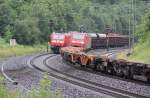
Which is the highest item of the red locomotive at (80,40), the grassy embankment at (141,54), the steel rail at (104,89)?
→ the red locomotive at (80,40)

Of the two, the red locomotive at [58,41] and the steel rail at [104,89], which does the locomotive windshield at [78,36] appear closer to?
the red locomotive at [58,41]

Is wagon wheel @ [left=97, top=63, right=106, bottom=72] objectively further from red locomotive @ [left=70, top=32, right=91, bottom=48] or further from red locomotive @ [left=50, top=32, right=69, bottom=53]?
red locomotive @ [left=50, top=32, right=69, bottom=53]

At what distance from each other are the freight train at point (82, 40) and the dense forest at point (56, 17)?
3.53m

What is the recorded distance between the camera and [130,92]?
1889 cm

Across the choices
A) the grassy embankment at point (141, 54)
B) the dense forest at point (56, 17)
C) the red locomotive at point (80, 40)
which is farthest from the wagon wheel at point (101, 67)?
the dense forest at point (56, 17)

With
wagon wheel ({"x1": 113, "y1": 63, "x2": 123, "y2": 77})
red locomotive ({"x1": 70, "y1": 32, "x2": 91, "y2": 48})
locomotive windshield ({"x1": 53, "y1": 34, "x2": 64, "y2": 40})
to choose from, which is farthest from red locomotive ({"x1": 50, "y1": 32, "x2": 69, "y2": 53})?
wagon wheel ({"x1": 113, "y1": 63, "x2": 123, "y2": 77})

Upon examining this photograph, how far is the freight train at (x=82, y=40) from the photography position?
43.4m

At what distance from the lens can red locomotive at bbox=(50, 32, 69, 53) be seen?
1906 inches

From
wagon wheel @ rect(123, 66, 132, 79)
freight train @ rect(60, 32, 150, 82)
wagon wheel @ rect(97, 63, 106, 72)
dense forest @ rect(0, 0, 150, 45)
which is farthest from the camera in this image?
dense forest @ rect(0, 0, 150, 45)

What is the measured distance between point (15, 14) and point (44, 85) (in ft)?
208

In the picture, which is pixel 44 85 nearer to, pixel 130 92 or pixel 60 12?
pixel 130 92

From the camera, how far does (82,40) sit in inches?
1698

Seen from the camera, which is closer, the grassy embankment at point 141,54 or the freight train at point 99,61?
the freight train at point 99,61

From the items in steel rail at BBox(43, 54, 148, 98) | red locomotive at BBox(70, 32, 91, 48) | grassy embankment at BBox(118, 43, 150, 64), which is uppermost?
red locomotive at BBox(70, 32, 91, 48)
